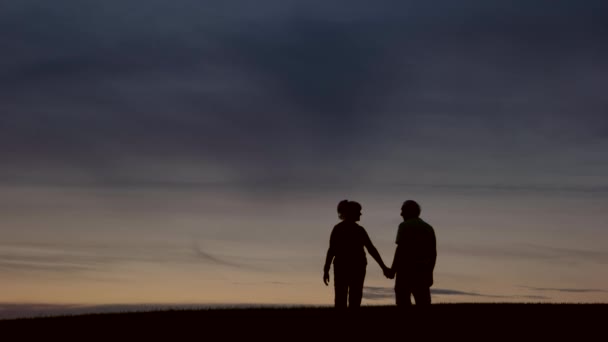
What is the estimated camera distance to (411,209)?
63.4 ft

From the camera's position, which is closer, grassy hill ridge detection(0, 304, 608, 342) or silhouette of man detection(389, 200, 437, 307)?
silhouette of man detection(389, 200, 437, 307)

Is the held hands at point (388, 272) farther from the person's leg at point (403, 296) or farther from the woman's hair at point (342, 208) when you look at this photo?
the woman's hair at point (342, 208)

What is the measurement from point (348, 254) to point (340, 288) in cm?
79

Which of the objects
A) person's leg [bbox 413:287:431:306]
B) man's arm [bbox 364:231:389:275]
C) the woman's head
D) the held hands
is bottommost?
person's leg [bbox 413:287:431:306]

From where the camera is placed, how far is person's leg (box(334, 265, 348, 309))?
19125 mm

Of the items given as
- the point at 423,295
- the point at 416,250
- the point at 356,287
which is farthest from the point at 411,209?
the point at 356,287

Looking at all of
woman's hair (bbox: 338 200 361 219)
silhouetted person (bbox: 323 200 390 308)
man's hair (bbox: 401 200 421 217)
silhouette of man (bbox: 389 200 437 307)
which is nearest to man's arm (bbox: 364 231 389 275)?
silhouetted person (bbox: 323 200 390 308)

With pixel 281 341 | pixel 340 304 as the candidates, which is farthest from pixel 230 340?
pixel 340 304

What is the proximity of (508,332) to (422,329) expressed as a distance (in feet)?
6.64

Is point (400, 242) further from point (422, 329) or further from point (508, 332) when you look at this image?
point (508, 332)

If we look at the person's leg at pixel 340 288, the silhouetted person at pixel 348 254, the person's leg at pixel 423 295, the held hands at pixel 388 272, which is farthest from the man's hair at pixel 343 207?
the person's leg at pixel 423 295

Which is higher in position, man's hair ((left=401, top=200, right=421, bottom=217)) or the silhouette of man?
man's hair ((left=401, top=200, right=421, bottom=217))

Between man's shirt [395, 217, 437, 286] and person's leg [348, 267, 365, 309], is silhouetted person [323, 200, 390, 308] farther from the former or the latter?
man's shirt [395, 217, 437, 286]

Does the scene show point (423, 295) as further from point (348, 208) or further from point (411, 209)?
point (348, 208)
